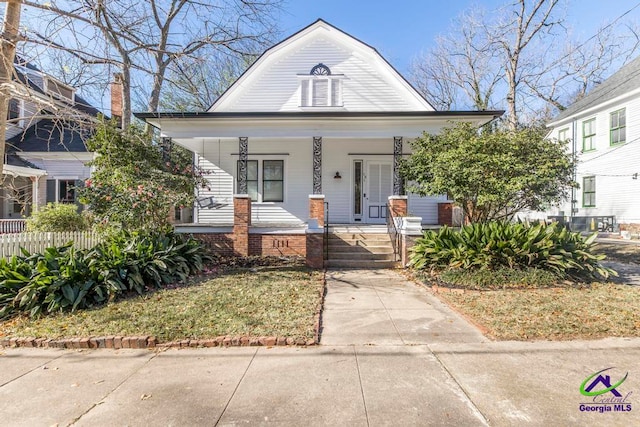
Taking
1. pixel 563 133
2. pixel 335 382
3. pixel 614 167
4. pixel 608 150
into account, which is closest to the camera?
pixel 335 382

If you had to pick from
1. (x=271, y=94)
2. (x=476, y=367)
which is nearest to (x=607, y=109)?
(x=271, y=94)

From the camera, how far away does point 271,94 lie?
1356cm

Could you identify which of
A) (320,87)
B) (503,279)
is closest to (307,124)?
(320,87)

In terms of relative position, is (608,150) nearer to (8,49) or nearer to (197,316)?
(197,316)

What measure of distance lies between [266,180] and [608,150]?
1702 cm

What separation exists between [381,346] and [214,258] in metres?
6.07

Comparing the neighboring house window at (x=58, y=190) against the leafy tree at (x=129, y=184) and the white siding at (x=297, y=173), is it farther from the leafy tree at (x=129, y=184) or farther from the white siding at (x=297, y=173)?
the leafy tree at (x=129, y=184)

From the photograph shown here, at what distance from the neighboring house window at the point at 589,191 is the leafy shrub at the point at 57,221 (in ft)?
75.7

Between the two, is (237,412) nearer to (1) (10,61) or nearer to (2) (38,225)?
(1) (10,61)

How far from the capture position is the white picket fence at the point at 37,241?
7516 millimetres

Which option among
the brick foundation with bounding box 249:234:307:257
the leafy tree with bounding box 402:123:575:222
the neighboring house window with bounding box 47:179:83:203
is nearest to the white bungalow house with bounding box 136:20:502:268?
the brick foundation with bounding box 249:234:307:257

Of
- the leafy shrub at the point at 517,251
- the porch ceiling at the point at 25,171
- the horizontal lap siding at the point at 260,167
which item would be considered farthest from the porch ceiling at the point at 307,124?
the porch ceiling at the point at 25,171

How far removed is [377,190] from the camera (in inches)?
514

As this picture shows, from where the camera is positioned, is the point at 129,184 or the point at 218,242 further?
the point at 218,242
